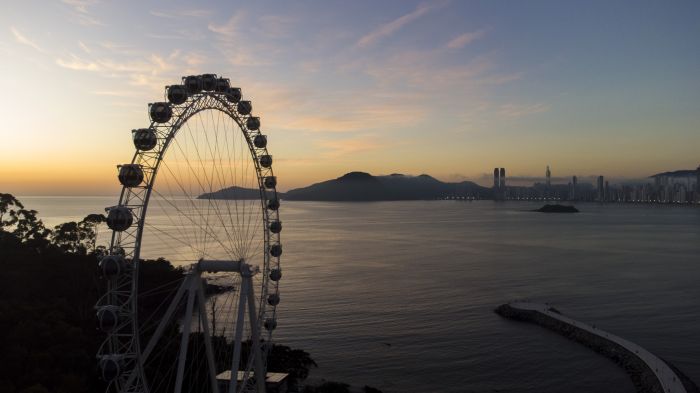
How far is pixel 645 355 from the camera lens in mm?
43719

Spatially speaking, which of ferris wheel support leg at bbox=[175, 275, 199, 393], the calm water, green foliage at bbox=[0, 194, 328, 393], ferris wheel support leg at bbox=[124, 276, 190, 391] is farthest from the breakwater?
ferris wheel support leg at bbox=[124, 276, 190, 391]

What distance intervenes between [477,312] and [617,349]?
1930 cm

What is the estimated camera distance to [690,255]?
118m

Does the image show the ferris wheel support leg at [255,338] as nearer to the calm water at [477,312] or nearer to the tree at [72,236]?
the calm water at [477,312]

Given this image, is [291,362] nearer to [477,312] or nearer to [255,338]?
[255,338]

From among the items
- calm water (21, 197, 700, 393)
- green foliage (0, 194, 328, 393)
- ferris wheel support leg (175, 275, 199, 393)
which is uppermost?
ferris wheel support leg (175, 275, 199, 393)

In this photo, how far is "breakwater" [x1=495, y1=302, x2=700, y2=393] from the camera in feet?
124

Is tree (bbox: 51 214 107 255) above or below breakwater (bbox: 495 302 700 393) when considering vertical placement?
above

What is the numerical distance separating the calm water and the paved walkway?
253 cm

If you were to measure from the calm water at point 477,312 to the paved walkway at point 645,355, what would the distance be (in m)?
2.53

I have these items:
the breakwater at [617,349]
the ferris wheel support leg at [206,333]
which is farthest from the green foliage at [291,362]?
the breakwater at [617,349]

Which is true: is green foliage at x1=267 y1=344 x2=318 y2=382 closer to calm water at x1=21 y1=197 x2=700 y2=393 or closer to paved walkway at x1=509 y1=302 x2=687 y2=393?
calm water at x1=21 y1=197 x2=700 y2=393

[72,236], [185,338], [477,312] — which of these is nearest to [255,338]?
[185,338]

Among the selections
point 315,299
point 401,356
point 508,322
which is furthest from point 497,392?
point 315,299
